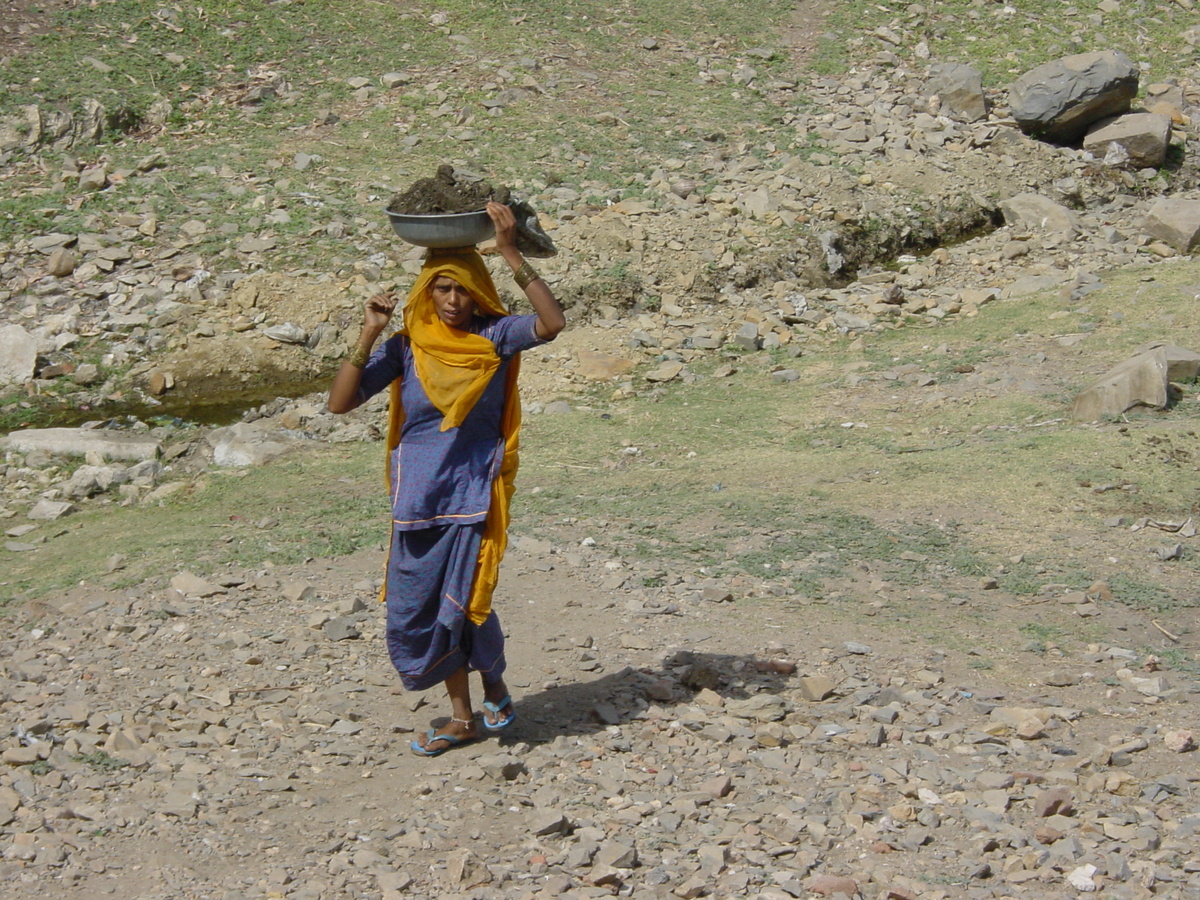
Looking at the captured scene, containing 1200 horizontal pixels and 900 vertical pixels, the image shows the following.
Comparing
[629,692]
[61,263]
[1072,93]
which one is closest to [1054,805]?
[629,692]

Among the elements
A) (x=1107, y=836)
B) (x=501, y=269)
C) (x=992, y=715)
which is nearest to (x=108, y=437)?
(x=501, y=269)

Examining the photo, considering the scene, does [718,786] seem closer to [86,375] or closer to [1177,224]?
[86,375]

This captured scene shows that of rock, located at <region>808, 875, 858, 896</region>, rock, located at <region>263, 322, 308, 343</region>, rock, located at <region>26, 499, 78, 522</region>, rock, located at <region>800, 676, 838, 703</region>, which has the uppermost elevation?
rock, located at <region>808, 875, 858, 896</region>

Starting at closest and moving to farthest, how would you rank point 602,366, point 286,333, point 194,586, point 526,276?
point 526,276 < point 194,586 < point 602,366 < point 286,333

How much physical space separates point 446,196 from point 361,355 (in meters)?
0.53

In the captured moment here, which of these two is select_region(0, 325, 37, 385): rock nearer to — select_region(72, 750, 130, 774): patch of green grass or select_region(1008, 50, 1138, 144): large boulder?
select_region(72, 750, 130, 774): patch of green grass

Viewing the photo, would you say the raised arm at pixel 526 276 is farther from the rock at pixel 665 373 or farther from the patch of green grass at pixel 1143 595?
the rock at pixel 665 373

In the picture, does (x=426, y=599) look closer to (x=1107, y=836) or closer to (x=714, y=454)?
(x=1107, y=836)

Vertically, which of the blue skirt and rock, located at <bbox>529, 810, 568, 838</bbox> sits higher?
the blue skirt

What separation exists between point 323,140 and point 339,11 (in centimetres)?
249

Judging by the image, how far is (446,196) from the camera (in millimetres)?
3695

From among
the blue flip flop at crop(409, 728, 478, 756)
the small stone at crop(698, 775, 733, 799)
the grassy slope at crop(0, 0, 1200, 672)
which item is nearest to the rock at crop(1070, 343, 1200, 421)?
the grassy slope at crop(0, 0, 1200, 672)

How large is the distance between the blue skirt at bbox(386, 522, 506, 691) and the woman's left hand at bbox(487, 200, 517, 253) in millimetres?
829

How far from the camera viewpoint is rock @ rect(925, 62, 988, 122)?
38.6 ft
